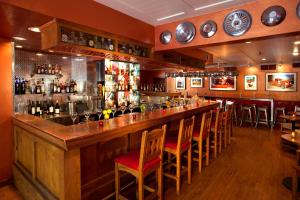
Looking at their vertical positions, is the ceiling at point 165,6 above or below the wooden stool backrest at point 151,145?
above

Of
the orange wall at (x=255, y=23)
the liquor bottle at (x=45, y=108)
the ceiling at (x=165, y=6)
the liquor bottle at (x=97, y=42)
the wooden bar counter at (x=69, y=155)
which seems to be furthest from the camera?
the liquor bottle at (x=45, y=108)

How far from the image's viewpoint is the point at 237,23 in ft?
8.64

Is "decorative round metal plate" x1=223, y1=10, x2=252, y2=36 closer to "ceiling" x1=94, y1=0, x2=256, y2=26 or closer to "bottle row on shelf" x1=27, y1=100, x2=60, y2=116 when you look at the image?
"ceiling" x1=94, y1=0, x2=256, y2=26

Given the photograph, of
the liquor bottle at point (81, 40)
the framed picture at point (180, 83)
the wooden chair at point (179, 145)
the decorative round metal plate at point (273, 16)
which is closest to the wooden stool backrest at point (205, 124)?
the wooden chair at point (179, 145)

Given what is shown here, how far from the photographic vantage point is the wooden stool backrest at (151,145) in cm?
197

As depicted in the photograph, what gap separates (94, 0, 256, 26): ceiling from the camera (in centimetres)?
241

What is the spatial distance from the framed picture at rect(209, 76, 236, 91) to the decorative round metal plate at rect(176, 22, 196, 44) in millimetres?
6685

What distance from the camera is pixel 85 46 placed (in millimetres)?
2543

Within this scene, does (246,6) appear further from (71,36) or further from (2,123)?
(2,123)

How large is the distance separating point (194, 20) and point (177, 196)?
8.77 feet

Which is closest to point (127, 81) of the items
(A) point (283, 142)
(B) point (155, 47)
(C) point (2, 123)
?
(B) point (155, 47)

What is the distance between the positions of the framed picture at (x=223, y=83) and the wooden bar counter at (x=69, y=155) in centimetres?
723

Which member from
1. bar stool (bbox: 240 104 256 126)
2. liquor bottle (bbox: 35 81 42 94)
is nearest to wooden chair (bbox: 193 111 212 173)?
liquor bottle (bbox: 35 81 42 94)

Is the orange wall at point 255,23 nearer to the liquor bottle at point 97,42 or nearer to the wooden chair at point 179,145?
the wooden chair at point 179,145
